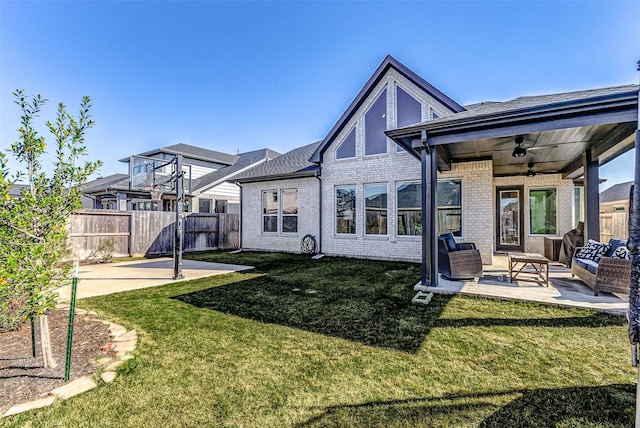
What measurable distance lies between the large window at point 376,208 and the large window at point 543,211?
541 centimetres

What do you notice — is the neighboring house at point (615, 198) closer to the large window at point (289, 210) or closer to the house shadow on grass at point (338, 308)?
the large window at point (289, 210)

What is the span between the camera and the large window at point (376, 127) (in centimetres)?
1038

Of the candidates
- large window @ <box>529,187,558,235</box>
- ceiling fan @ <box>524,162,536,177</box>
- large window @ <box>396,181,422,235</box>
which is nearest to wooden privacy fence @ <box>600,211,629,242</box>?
large window @ <box>529,187,558,235</box>

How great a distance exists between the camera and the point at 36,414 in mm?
2238

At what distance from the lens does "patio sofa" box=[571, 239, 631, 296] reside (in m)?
4.75

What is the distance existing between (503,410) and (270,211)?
11.5m

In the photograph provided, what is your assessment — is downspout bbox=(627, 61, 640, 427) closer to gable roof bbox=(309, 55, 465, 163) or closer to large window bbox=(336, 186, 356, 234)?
gable roof bbox=(309, 55, 465, 163)

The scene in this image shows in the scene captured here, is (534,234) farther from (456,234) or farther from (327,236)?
(327,236)

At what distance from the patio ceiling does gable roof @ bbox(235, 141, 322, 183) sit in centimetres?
525

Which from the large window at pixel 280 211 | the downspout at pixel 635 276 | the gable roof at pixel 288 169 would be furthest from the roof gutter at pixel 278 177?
the downspout at pixel 635 276

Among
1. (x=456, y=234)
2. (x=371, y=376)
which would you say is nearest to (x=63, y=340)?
(x=371, y=376)

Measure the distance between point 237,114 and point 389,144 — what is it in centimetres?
1062

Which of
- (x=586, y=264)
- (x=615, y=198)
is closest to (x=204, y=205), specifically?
(x=586, y=264)

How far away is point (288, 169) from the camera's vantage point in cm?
1262
